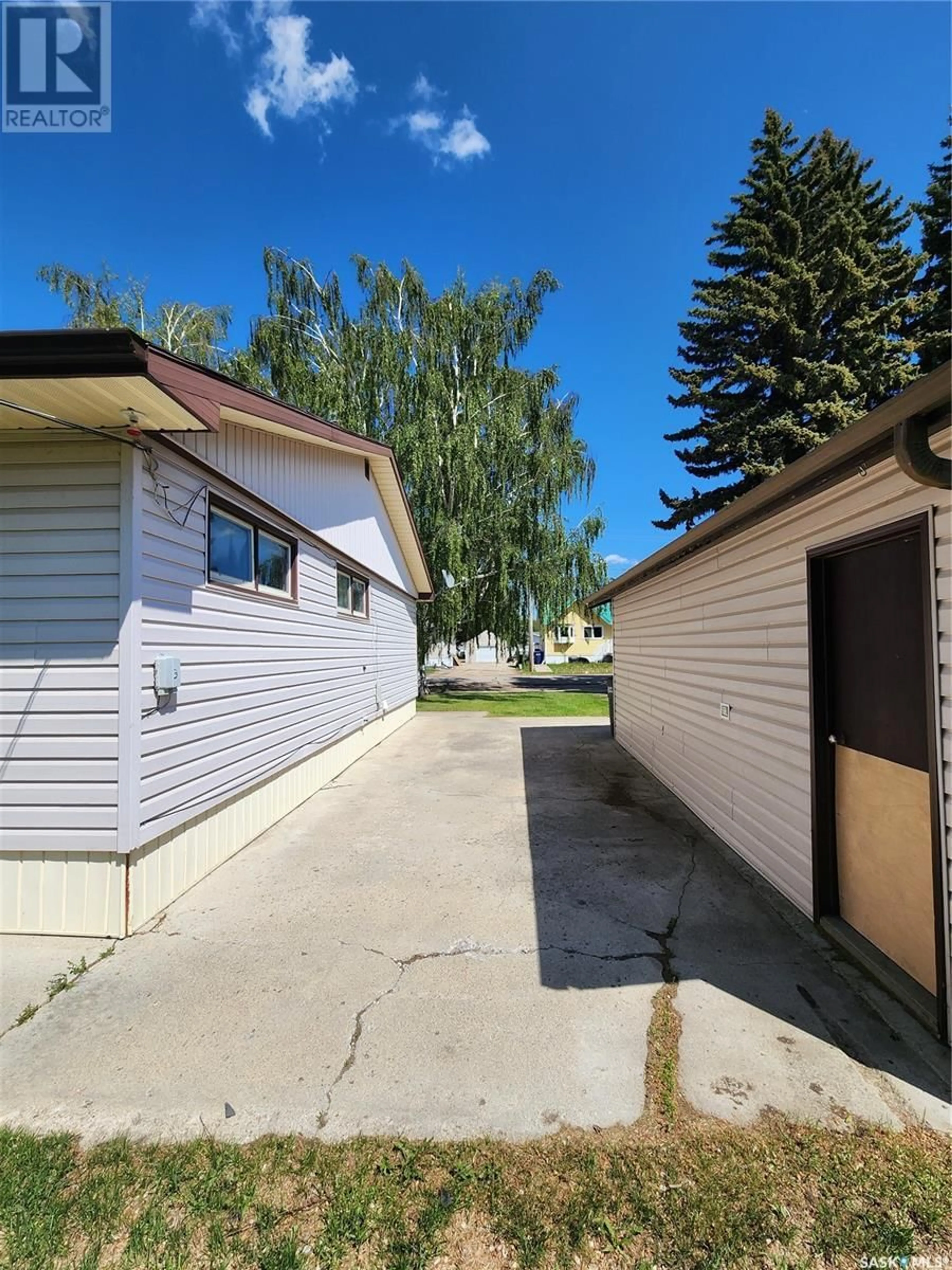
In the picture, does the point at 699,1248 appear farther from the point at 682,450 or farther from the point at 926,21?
the point at 682,450

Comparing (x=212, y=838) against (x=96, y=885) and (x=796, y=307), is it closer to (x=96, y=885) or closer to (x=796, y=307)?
(x=96, y=885)

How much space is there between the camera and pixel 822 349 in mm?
14688

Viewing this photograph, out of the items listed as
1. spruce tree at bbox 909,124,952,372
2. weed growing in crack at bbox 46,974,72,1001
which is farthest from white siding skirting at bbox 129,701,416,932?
spruce tree at bbox 909,124,952,372

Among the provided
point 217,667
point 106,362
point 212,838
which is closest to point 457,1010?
point 212,838

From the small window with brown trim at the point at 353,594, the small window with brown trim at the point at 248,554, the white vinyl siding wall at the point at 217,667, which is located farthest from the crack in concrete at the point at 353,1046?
the small window with brown trim at the point at 353,594

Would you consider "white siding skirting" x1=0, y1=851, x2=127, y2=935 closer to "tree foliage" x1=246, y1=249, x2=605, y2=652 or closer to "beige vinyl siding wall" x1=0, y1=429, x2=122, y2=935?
"beige vinyl siding wall" x1=0, y1=429, x2=122, y2=935

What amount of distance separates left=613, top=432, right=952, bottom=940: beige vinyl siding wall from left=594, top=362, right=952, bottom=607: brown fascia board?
3.2 inches

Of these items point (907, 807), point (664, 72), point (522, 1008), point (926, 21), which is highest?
point (664, 72)

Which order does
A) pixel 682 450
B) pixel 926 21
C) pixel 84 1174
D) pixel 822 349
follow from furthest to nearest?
pixel 682 450, pixel 822 349, pixel 926 21, pixel 84 1174

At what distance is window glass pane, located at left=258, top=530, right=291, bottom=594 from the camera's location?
5152 millimetres

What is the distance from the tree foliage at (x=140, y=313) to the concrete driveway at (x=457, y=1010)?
16303mm

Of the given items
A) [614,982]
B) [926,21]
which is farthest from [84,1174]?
[926,21]

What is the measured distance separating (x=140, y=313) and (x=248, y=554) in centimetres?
1594

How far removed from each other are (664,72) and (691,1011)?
10.9 meters
